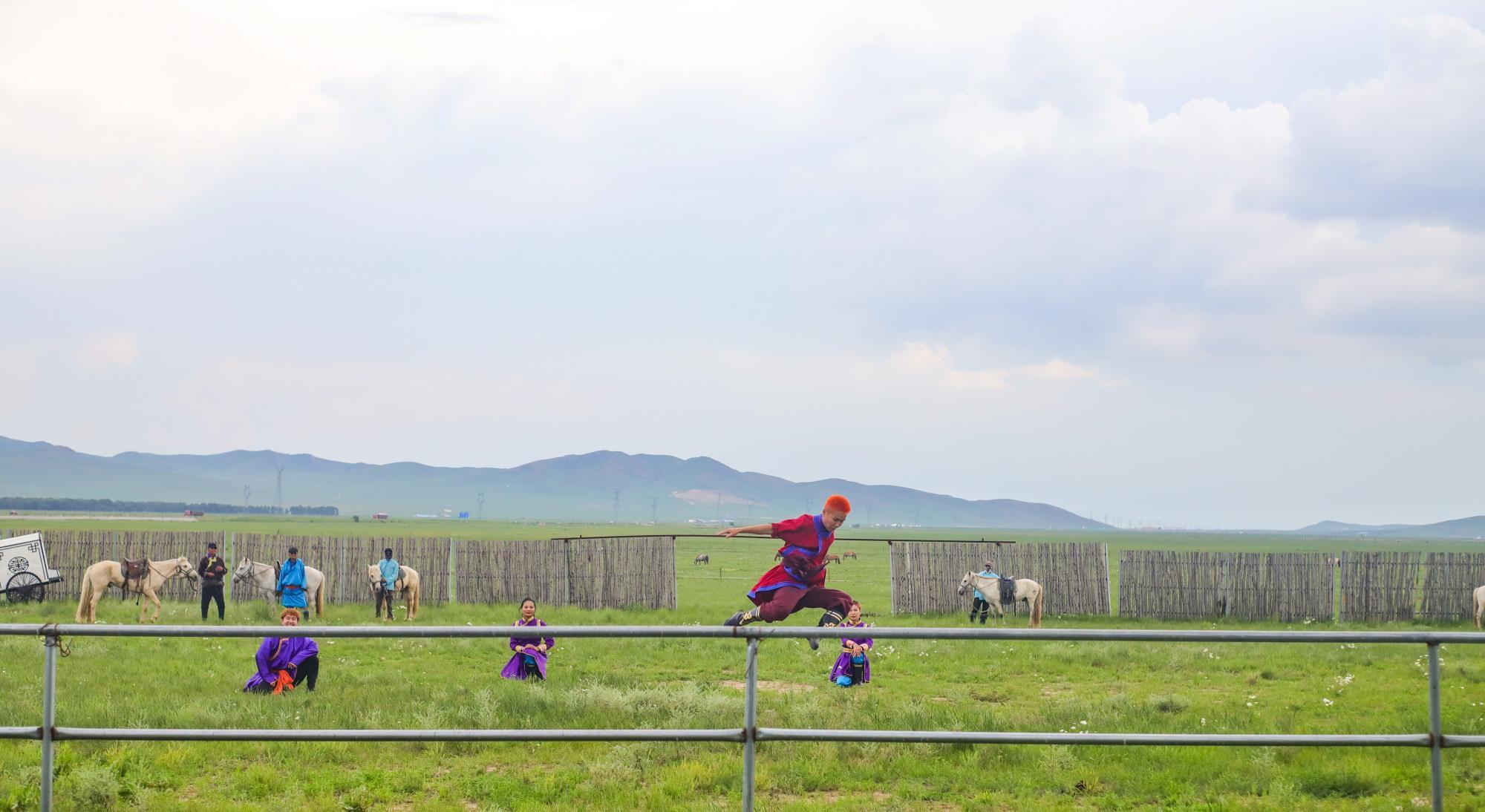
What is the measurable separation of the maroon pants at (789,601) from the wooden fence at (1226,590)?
719 inches

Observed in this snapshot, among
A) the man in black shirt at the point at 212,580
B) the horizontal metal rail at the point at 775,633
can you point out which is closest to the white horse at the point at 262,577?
the man in black shirt at the point at 212,580

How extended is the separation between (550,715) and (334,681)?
3720 millimetres

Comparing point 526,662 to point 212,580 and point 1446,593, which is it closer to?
point 212,580

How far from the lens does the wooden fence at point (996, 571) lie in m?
25.0

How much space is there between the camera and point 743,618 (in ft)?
26.0

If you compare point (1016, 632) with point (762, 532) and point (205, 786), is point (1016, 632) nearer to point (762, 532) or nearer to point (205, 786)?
point (762, 532)

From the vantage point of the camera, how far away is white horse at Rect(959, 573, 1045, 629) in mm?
22047

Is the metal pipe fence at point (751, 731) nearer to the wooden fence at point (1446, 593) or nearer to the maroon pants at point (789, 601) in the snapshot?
the maroon pants at point (789, 601)

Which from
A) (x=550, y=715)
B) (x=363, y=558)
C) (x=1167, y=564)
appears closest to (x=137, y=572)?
(x=363, y=558)

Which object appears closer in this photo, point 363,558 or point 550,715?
point 550,715

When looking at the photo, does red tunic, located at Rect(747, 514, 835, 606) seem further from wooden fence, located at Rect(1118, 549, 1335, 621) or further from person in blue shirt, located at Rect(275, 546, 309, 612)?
wooden fence, located at Rect(1118, 549, 1335, 621)

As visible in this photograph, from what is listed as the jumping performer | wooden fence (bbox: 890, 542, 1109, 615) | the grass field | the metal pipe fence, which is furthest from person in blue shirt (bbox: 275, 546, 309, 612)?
the metal pipe fence

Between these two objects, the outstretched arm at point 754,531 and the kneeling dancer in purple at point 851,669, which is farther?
the kneeling dancer in purple at point 851,669

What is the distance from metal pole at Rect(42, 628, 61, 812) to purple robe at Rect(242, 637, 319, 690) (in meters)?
5.43
